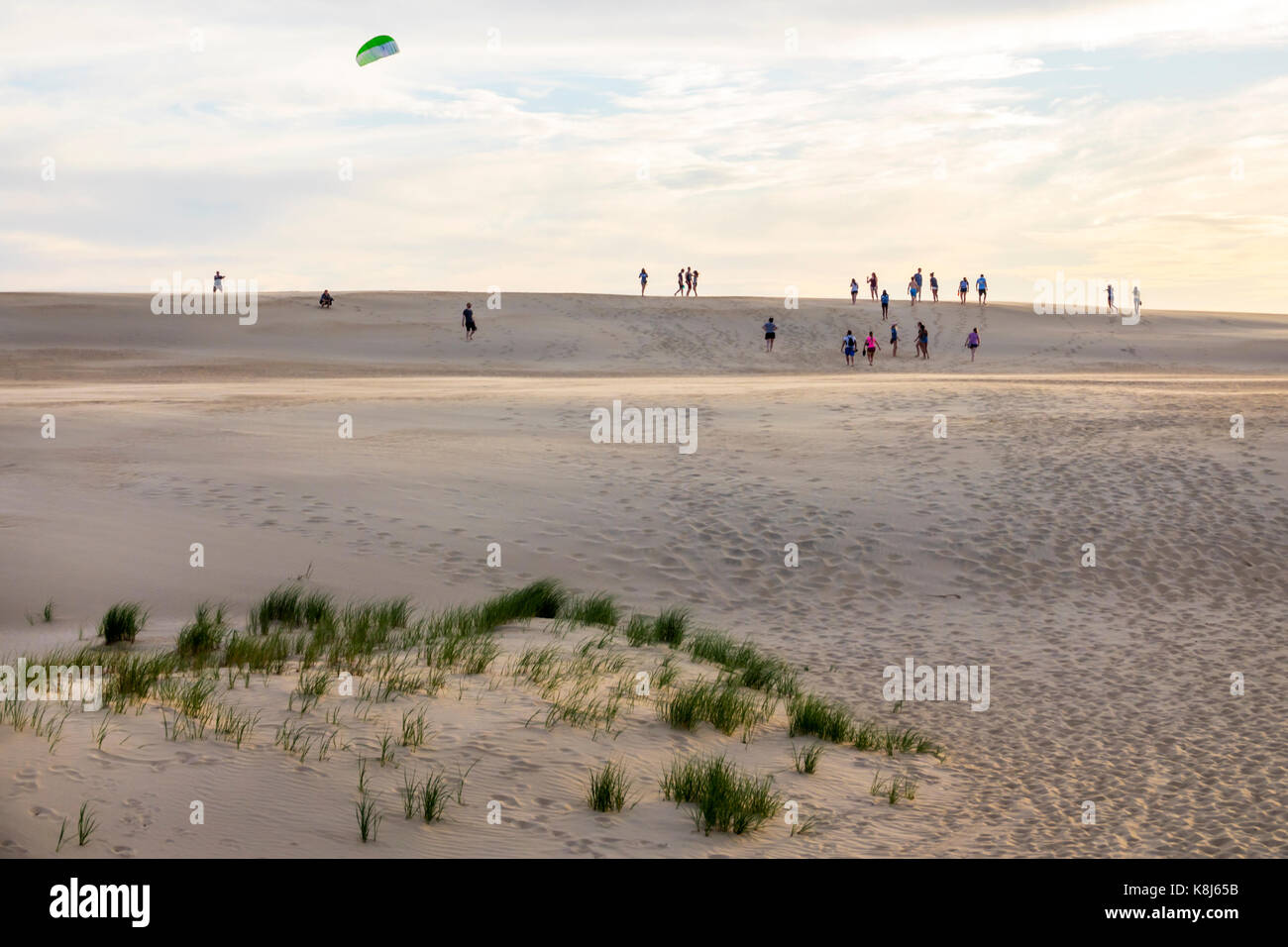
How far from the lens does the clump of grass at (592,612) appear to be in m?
11.2

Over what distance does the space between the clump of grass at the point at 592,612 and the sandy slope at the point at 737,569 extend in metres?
0.74

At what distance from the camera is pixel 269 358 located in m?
41.4

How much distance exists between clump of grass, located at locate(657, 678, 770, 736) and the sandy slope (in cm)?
16

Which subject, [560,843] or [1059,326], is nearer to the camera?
[560,843]

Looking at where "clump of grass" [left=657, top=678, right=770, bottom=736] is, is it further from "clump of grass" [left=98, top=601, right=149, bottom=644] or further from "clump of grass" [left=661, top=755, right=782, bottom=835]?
"clump of grass" [left=98, top=601, right=149, bottom=644]

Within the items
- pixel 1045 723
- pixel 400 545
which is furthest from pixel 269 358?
pixel 1045 723

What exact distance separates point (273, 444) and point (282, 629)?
8.52m

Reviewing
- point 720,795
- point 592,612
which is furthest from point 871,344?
point 720,795

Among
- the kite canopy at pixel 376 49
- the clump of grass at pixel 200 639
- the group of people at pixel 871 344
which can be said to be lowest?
the clump of grass at pixel 200 639

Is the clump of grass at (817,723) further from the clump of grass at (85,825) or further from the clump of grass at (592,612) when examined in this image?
the clump of grass at (85,825)

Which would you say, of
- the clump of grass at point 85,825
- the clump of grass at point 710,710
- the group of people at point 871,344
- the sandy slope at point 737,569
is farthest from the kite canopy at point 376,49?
the group of people at point 871,344

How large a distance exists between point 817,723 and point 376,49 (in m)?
16.1

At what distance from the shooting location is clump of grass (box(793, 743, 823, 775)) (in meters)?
7.24
